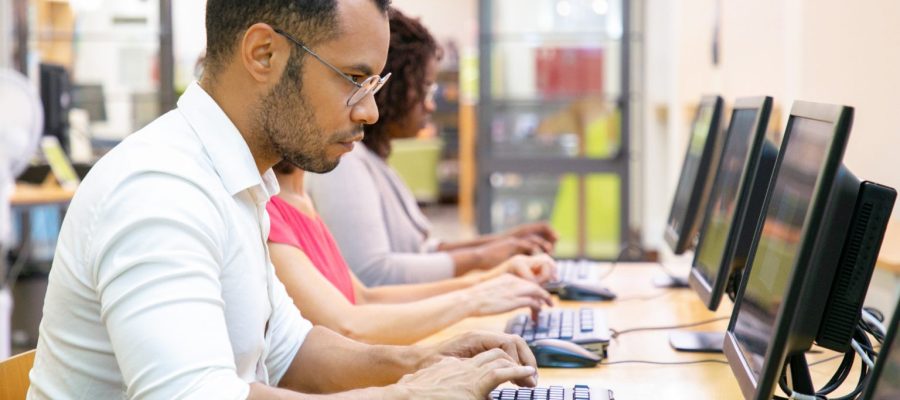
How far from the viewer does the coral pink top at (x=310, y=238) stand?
1.84 meters

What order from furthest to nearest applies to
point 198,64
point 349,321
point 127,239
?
point 198,64 < point 349,321 < point 127,239

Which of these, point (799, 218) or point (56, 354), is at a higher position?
point (799, 218)

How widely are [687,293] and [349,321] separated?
3.33ft

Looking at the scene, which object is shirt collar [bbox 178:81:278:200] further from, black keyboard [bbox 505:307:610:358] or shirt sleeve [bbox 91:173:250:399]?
black keyboard [bbox 505:307:610:358]

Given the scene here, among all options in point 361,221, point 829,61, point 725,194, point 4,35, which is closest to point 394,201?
point 361,221

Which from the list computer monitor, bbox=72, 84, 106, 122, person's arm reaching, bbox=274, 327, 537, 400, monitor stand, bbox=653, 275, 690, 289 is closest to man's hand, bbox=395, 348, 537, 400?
person's arm reaching, bbox=274, 327, 537, 400

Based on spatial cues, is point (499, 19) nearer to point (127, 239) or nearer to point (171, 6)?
point (171, 6)

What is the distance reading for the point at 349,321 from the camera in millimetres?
1873

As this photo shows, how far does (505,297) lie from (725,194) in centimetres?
43

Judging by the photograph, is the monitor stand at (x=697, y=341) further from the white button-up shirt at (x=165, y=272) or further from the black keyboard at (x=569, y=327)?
the white button-up shirt at (x=165, y=272)

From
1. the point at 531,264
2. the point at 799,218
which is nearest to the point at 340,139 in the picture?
the point at 799,218

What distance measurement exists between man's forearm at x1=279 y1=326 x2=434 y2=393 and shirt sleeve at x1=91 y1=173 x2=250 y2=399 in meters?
0.45

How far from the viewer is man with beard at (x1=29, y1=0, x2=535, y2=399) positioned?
103 centimetres

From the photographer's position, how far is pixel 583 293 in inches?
97.4
